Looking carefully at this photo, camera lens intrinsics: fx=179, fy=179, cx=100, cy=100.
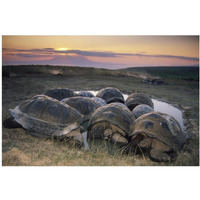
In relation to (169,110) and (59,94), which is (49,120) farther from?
(169,110)

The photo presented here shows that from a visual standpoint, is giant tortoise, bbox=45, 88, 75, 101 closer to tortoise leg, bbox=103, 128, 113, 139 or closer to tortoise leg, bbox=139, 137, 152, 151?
tortoise leg, bbox=103, 128, 113, 139

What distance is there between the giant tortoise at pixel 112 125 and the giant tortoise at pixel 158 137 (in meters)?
0.29

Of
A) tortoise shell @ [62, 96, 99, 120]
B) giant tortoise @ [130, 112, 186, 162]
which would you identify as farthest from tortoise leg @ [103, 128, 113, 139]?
tortoise shell @ [62, 96, 99, 120]

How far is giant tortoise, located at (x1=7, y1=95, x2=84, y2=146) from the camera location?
4.63m

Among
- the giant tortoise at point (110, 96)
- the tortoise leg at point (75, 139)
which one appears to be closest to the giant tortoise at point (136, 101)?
the giant tortoise at point (110, 96)

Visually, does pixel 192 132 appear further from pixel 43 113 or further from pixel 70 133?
pixel 43 113

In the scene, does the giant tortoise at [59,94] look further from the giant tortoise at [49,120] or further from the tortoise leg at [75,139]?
the tortoise leg at [75,139]

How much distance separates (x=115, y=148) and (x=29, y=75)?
1027cm

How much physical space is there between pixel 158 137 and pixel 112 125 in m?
1.24

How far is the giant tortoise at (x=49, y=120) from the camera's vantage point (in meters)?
4.63

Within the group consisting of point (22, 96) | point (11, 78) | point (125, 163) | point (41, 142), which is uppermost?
point (11, 78)

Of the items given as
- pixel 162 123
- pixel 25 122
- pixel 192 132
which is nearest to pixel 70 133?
pixel 25 122

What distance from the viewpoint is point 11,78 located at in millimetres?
9445

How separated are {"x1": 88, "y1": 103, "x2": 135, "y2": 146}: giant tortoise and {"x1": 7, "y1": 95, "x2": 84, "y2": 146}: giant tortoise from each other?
47 cm
